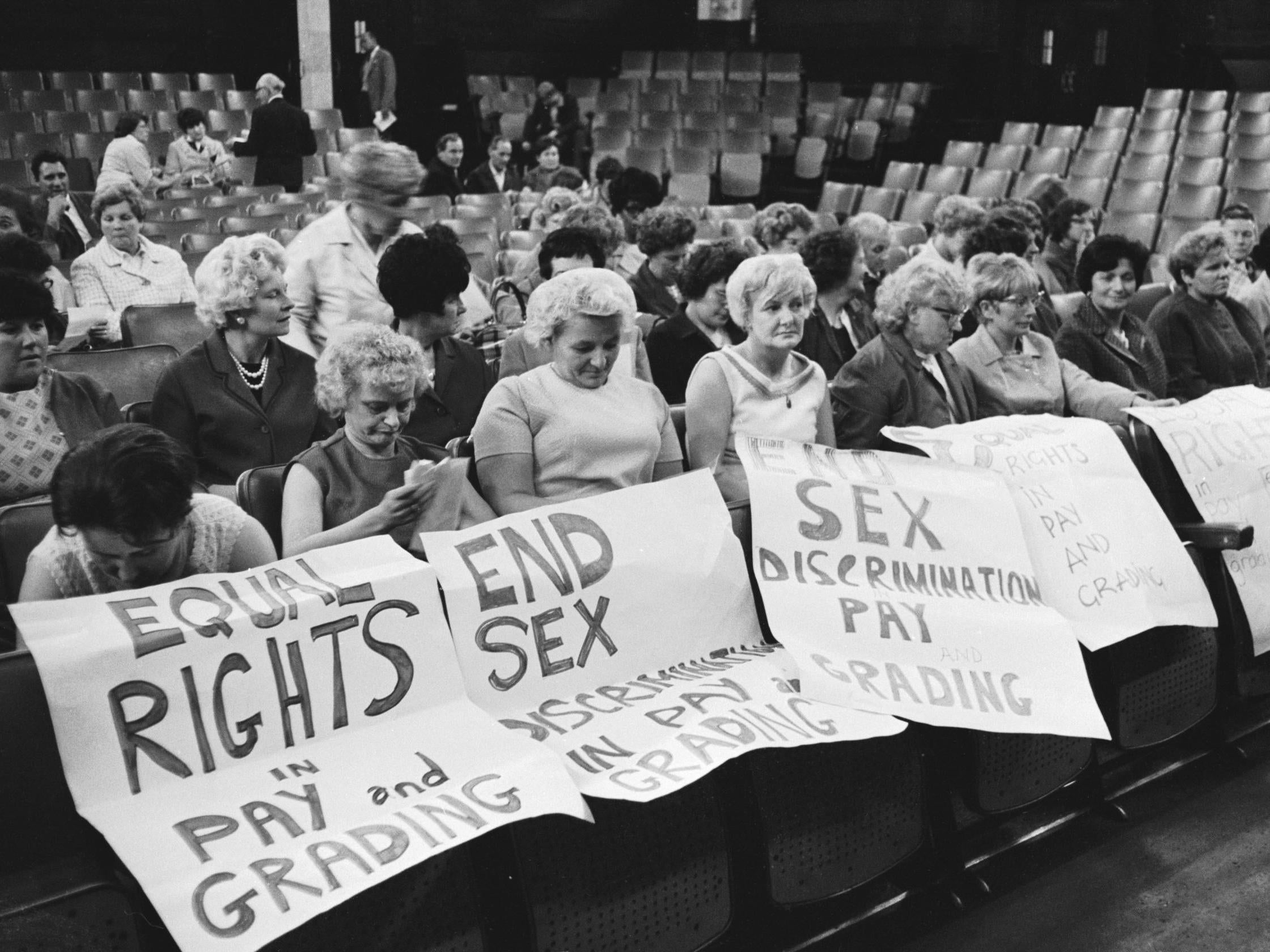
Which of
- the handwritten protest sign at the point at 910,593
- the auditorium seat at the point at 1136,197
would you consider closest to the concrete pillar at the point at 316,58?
the auditorium seat at the point at 1136,197

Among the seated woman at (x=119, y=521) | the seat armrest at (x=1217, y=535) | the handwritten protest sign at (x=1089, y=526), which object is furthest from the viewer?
the seat armrest at (x=1217, y=535)

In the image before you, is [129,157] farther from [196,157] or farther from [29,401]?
[29,401]

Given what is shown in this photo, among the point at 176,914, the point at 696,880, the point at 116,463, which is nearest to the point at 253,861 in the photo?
the point at 176,914

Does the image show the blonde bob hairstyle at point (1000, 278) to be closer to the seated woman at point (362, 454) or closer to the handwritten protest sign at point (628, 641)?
the handwritten protest sign at point (628, 641)

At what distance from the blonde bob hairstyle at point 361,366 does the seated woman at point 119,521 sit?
54cm

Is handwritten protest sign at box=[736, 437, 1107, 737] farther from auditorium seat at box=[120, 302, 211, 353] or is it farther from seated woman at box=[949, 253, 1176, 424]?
auditorium seat at box=[120, 302, 211, 353]

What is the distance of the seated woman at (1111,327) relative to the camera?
4.77 m

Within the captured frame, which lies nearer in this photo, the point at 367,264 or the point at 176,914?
the point at 176,914

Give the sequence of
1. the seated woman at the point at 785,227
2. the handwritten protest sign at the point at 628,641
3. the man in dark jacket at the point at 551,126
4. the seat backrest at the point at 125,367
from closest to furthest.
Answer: the handwritten protest sign at the point at 628,641 < the seat backrest at the point at 125,367 < the seated woman at the point at 785,227 < the man in dark jacket at the point at 551,126

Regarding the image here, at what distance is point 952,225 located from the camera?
644cm

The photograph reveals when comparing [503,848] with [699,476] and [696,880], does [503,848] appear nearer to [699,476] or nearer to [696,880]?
[696,880]

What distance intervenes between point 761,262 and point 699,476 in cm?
89

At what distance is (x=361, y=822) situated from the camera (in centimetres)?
220

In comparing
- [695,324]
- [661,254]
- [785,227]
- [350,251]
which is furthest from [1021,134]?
[350,251]
